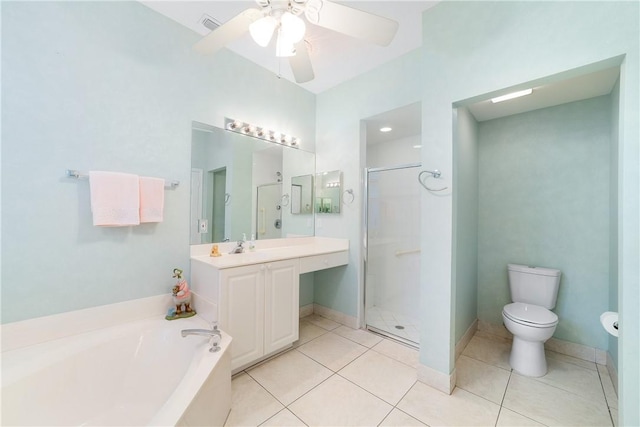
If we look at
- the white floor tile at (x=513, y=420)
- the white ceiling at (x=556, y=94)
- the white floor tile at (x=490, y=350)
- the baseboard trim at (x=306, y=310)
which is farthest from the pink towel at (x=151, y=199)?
the white floor tile at (x=490, y=350)

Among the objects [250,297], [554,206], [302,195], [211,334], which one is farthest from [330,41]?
[554,206]

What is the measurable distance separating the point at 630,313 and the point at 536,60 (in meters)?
Answer: 1.35

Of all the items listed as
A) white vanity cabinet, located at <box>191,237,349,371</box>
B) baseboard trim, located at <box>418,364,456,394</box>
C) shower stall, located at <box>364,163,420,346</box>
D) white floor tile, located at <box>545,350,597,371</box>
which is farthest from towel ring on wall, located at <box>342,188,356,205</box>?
white floor tile, located at <box>545,350,597,371</box>

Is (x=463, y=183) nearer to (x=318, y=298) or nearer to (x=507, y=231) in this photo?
(x=507, y=231)

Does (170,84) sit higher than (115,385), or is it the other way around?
(170,84)

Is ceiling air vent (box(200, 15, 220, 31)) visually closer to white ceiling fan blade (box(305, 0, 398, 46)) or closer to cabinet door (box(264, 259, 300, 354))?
white ceiling fan blade (box(305, 0, 398, 46))

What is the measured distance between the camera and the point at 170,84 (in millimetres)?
1909

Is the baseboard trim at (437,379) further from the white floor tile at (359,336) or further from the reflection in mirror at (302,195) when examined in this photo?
the reflection in mirror at (302,195)

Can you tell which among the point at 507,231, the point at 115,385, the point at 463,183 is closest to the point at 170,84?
the point at 115,385

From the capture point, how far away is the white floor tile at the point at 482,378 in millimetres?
1683

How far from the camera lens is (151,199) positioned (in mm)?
1759

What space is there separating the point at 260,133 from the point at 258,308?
1.68 m

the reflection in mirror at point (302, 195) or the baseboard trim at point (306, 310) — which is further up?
the reflection in mirror at point (302, 195)

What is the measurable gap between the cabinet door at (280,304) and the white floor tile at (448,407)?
38.7 inches
